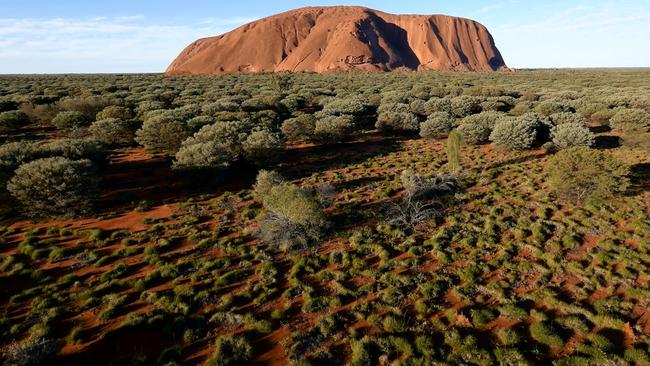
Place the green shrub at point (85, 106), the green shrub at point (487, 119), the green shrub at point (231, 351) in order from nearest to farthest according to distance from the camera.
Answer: the green shrub at point (231, 351)
the green shrub at point (487, 119)
the green shrub at point (85, 106)

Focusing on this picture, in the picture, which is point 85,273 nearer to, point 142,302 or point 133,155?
point 142,302

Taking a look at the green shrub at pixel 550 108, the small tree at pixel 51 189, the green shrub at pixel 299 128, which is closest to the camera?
the small tree at pixel 51 189

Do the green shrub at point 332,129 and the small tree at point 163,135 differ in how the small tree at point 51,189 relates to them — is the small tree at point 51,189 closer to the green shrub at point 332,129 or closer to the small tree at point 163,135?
the small tree at point 163,135

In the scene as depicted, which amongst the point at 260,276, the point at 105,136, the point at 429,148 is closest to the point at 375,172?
the point at 429,148

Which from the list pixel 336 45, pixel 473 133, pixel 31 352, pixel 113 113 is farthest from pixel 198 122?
pixel 336 45

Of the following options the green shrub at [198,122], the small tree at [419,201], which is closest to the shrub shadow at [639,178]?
the small tree at [419,201]

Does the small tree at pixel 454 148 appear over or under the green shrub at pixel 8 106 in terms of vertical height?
under

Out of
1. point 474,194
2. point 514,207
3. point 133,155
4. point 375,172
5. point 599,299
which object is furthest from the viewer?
point 133,155
